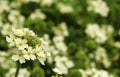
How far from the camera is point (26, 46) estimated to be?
2104 mm

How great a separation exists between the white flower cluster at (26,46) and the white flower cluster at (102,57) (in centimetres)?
119

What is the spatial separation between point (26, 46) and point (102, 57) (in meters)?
1.33

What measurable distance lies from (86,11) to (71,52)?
25.8 inches

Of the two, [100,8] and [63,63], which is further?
[100,8]

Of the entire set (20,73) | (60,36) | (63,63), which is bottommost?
(20,73)

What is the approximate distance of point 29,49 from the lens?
210 cm

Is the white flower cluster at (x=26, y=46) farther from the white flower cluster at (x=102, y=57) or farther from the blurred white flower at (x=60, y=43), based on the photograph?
the white flower cluster at (x=102, y=57)

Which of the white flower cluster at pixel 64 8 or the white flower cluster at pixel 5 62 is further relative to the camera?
the white flower cluster at pixel 64 8

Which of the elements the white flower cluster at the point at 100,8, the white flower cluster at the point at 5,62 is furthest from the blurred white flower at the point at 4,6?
the white flower cluster at the point at 100,8

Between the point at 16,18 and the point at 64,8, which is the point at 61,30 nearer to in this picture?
the point at 64,8

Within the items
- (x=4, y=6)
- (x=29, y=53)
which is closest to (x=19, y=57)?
(x=29, y=53)

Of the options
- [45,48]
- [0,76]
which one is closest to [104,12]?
[0,76]

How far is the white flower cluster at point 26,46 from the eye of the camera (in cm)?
208

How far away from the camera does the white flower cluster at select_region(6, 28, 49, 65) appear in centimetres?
208
